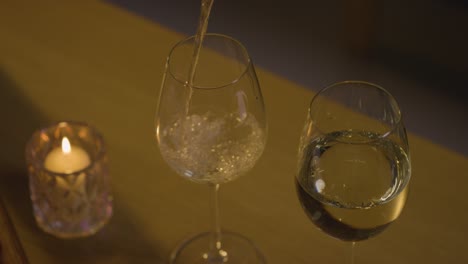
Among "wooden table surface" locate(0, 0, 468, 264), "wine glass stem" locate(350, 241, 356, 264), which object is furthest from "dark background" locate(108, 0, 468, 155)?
"wine glass stem" locate(350, 241, 356, 264)

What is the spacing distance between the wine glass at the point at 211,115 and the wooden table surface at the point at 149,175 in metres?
0.11

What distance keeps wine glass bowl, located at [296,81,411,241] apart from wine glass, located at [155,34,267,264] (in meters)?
0.07

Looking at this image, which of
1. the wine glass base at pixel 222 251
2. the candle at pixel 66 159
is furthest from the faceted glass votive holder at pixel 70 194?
the wine glass base at pixel 222 251

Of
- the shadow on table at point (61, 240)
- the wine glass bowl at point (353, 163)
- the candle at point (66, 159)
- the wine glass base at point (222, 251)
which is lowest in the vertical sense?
the wine glass base at point (222, 251)

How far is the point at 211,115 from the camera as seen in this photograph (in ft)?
2.55

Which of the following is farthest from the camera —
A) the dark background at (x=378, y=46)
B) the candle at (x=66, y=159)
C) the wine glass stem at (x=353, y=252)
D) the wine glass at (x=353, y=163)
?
the dark background at (x=378, y=46)

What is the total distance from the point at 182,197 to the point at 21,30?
0.47 m

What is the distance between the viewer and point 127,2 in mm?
2662

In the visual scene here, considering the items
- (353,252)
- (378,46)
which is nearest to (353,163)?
(353,252)

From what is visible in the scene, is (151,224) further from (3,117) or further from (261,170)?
(3,117)

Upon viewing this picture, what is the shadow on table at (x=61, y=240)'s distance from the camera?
835 millimetres

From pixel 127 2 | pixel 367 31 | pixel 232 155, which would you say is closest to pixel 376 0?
pixel 367 31

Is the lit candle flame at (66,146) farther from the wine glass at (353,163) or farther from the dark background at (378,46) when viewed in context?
the dark background at (378,46)

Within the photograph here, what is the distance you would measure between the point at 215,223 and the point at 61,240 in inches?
7.3
